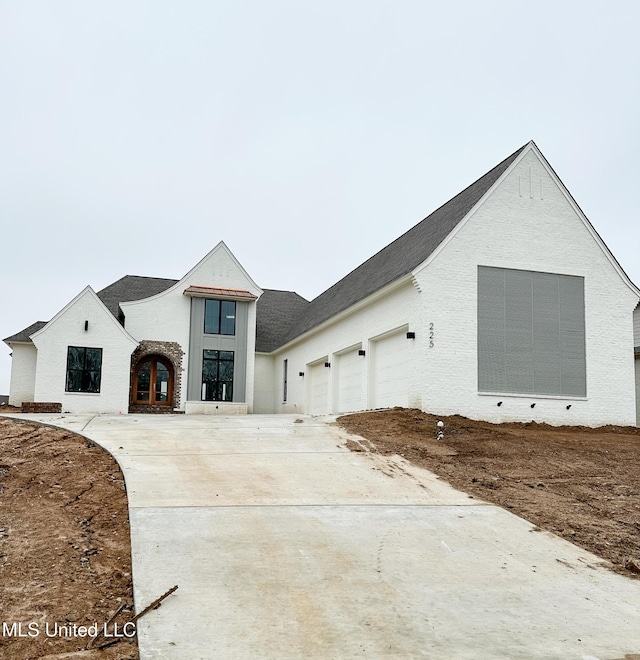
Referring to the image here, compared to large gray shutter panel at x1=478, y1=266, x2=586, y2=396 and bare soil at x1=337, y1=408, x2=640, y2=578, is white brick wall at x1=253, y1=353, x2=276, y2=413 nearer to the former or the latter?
bare soil at x1=337, y1=408, x2=640, y2=578

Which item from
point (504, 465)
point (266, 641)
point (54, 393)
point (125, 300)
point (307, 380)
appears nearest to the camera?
point (266, 641)

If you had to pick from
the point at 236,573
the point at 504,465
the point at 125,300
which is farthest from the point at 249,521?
the point at 125,300

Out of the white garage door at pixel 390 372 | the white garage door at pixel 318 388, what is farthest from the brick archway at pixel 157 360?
the white garage door at pixel 390 372

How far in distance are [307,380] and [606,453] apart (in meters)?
14.5

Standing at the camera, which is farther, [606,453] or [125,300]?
[125,300]

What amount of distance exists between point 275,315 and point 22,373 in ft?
40.7

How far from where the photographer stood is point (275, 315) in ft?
115

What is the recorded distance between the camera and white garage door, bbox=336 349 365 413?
858 inches

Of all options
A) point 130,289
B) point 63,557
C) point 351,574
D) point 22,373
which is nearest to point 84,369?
point 22,373

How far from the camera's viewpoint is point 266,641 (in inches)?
205

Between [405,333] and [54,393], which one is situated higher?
[405,333]

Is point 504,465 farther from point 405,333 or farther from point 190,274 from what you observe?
point 190,274

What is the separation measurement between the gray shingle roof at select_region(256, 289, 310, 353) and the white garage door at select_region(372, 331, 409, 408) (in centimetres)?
1204

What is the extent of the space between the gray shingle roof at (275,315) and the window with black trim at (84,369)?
30.1ft
